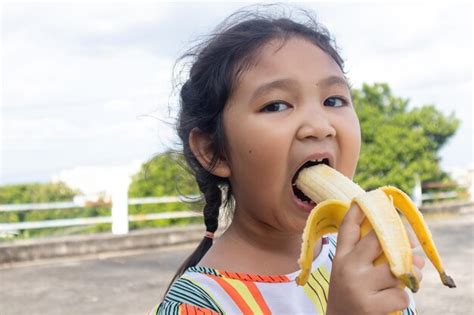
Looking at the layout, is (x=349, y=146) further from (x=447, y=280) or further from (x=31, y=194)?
(x=31, y=194)

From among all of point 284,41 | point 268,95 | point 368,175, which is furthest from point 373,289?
point 368,175

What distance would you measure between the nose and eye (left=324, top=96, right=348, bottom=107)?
0.08m

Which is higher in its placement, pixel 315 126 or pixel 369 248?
pixel 315 126

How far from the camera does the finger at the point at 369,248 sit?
97 cm

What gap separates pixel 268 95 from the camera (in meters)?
1.33

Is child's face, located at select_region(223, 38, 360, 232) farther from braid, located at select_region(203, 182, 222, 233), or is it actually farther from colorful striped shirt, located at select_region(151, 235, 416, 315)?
braid, located at select_region(203, 182, 222, 233)

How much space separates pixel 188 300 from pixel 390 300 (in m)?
0.48

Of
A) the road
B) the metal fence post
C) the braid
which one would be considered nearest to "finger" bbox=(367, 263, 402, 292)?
the braid

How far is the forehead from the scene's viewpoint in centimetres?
134

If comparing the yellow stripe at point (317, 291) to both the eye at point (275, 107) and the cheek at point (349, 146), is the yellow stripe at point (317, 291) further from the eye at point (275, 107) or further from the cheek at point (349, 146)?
the eye at point (275, 107)

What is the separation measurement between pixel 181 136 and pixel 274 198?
0.49m

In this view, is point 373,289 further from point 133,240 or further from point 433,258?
point 133,240

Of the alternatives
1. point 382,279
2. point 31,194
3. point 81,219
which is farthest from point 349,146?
point 31,194

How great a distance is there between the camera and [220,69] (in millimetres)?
1497
